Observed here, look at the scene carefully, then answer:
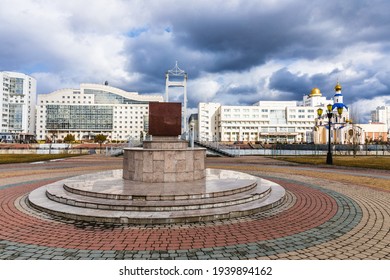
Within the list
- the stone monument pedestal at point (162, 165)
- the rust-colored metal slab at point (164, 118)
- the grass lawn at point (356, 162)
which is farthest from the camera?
the grass lawn at point (356, 162)

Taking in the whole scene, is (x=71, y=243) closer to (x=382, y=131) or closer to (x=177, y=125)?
(x=177, y=125)

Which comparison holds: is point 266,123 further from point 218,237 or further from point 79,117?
point 218,237

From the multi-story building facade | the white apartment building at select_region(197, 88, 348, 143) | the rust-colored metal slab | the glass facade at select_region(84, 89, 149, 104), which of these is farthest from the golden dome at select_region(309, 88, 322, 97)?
the rust-colored metal slab

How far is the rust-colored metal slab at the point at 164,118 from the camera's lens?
47.2 feet

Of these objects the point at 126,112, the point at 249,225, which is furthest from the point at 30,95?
the point at 249,225

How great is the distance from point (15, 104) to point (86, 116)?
111 ft

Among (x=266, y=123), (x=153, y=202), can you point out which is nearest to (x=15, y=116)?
(x=266, y=123)

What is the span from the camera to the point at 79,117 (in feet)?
411

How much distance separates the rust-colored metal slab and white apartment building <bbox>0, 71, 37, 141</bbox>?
126413mm

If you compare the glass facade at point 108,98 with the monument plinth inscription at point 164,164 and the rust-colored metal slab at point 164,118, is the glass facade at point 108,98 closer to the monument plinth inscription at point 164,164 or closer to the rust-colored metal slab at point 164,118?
the rust-colored metal slab at point 164,118

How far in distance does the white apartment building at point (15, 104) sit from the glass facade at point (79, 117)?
11197 mm

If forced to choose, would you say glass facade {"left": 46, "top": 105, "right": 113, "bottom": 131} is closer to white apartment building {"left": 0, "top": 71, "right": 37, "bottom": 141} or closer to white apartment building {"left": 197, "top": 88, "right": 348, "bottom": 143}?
white apartment building {"left": 0, "top": 71, "right": 37, "bottom": 141}

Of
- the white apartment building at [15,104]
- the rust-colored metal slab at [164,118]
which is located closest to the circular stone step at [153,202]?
the rust-colored metal slab at [164,118]

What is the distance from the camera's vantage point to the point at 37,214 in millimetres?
6930
